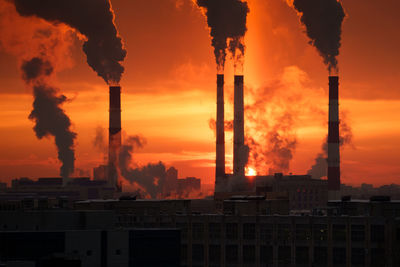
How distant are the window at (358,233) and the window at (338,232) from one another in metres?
1.06

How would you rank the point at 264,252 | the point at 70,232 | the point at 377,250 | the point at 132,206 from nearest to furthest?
the point at 70,232, the point at 377,250, the point at 264,252, the point at 132,206

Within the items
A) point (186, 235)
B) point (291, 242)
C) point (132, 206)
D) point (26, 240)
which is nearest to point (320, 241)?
point (291, 242)

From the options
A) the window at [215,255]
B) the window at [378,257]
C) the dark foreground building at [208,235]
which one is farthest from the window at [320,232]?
the window at [215,255]

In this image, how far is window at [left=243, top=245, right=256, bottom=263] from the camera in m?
122

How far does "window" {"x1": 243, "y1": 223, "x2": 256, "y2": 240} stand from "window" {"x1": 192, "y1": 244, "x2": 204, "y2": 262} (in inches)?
208

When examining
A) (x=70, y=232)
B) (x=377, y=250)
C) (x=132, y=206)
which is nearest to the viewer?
(x=70, y=232)

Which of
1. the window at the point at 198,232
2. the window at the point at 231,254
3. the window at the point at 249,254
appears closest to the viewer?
the window at the point at 249,254

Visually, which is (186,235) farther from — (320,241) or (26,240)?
(26,240)

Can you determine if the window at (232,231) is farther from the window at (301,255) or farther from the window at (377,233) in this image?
the window at (377,233)

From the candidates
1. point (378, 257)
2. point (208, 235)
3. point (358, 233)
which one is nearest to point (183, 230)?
point (208, 235)

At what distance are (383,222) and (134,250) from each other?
3084 centimetres

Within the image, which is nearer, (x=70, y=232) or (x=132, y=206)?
(x=70, y=232)

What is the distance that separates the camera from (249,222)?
123 metres

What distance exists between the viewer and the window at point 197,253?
123 m
